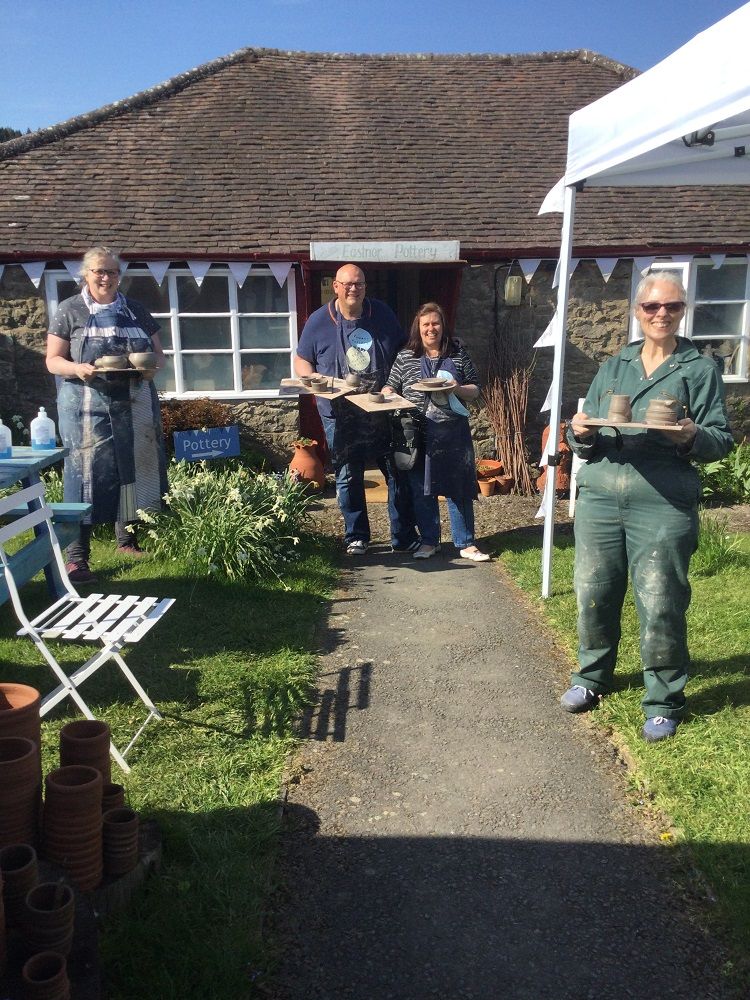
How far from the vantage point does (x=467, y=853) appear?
10.1 ft

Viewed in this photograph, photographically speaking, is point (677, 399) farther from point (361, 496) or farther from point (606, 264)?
point (606, 264)

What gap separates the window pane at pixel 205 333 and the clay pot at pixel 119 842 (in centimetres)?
802

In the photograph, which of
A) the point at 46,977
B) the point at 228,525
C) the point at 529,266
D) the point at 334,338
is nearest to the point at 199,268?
the point at 529,266

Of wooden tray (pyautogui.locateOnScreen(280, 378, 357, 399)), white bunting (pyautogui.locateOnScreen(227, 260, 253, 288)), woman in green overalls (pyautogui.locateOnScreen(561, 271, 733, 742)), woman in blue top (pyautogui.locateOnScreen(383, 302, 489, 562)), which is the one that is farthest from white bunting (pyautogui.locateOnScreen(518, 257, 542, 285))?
woman in green overalls (pyautogui.locateOnScreen(561, 271, 733, 742))

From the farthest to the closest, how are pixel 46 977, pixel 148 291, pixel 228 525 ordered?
pixel 148 291 < pixel 228 525 < pixel 46 977

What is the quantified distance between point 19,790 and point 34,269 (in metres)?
8.29

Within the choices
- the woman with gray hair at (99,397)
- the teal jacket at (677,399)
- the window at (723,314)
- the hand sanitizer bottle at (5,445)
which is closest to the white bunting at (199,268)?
the woman with gray hair at (99,397)

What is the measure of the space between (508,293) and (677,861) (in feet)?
25.7

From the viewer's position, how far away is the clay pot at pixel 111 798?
2.73 meters

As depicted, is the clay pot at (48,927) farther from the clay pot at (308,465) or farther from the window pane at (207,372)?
the window pane at (207,372)

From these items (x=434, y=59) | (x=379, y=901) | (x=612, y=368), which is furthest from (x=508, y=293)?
(x=379, y=901)

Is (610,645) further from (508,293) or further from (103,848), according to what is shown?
(508,293)

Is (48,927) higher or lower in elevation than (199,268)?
lower

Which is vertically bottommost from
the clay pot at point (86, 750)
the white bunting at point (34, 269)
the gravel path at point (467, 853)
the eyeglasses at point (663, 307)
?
the gravel path at point (467, 853)
